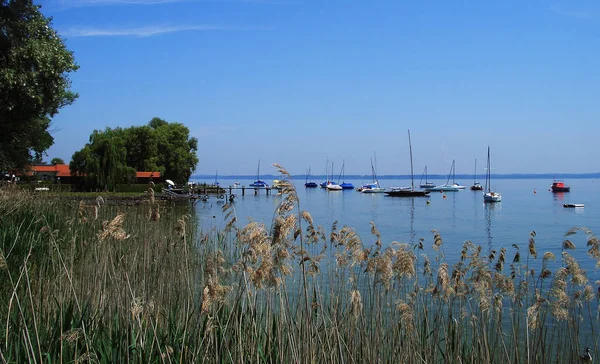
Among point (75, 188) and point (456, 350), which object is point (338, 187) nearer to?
point (75, 188)

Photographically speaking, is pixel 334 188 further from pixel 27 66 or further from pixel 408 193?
pixel 27 66

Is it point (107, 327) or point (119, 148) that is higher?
point (119, 148)

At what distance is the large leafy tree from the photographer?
17516mm

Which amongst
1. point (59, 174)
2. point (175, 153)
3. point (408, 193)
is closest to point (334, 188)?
point (408, 193)

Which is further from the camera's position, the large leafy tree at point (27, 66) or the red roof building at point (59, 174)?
the red roof building at point (59, 174)

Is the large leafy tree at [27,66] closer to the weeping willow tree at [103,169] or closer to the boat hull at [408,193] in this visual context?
the weeping willow tree at [103,169]

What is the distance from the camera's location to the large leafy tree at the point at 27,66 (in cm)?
1752

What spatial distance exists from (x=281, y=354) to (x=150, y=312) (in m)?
1.09

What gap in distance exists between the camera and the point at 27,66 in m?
18.2

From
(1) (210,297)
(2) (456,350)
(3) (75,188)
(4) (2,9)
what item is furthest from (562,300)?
(3) (75,188)

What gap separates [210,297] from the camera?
3691mm

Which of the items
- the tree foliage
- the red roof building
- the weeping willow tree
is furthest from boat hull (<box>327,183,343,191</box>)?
the weeping willow tree

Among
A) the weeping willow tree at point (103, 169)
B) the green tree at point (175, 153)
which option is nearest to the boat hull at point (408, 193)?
the green tree at point (175, 153)

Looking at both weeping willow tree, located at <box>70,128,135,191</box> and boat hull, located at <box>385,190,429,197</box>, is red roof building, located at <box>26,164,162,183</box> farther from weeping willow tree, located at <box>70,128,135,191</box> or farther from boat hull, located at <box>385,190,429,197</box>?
boat hull, located at <box>385,190,429,197</box>
